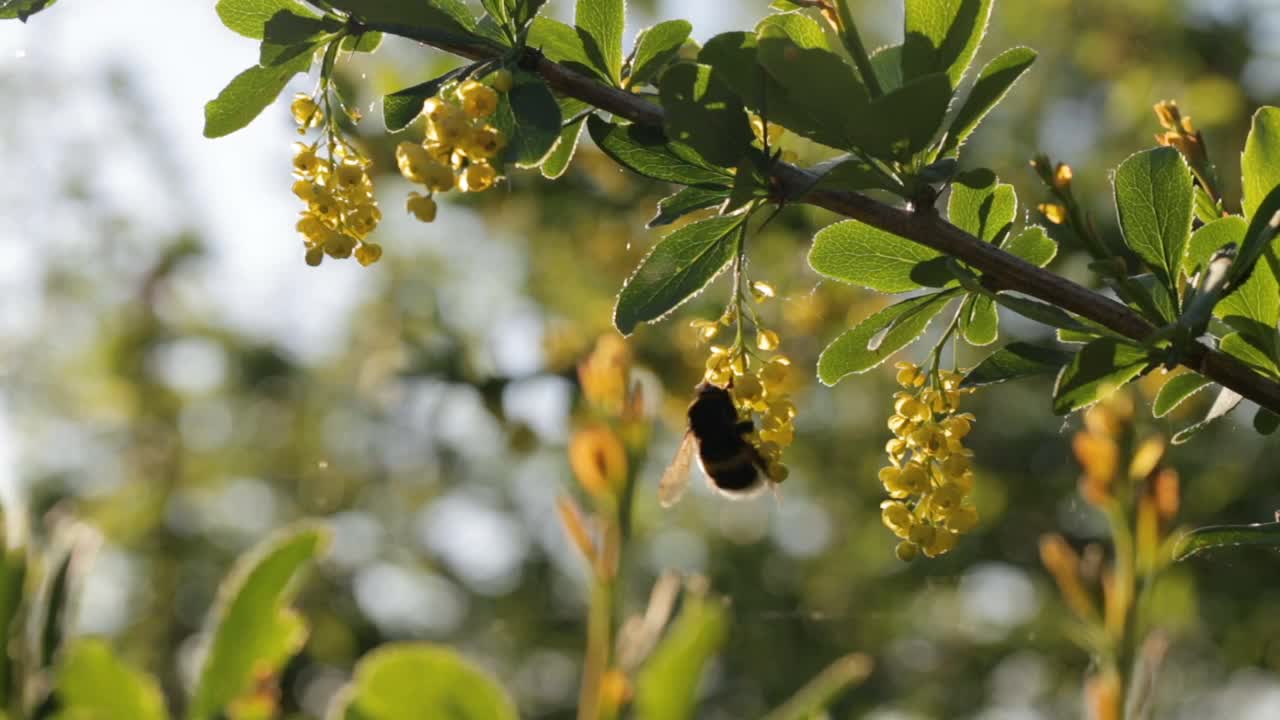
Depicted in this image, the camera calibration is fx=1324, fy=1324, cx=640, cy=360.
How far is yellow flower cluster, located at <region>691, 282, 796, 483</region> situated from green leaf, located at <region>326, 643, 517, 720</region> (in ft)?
1.70

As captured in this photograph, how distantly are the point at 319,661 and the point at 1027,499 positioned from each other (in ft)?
12.6

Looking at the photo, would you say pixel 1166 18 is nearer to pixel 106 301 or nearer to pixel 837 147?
pixel 837 147

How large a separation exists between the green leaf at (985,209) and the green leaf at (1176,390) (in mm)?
221

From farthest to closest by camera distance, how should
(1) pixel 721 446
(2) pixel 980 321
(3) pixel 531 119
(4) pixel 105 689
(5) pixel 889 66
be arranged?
(1) pixel 721 446, (2) pixel 980 321, (5) pixel 889 66, (3) pixel 531 119, (4) pixel 105 689

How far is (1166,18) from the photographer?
568cm

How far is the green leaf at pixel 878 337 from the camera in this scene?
4.22 ft

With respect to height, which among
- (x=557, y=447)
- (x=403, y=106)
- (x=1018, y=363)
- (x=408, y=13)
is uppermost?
(x=408, y=13)

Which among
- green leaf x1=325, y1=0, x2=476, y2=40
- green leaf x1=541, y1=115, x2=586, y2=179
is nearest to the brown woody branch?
green leaf x1=325, y1=0, x2=476, y2=40

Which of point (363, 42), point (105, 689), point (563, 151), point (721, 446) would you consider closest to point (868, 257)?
point (563, 151)

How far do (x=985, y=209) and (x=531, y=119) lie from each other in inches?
18.5

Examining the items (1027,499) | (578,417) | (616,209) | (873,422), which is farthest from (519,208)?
(1027,499)

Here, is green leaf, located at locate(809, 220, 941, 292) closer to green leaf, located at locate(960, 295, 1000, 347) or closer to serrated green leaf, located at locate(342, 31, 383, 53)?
green leaf, located at locate(960, 295, 1000, 347)

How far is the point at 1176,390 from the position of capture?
1334 millimetres

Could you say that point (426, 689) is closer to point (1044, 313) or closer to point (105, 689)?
point (105, 689)
